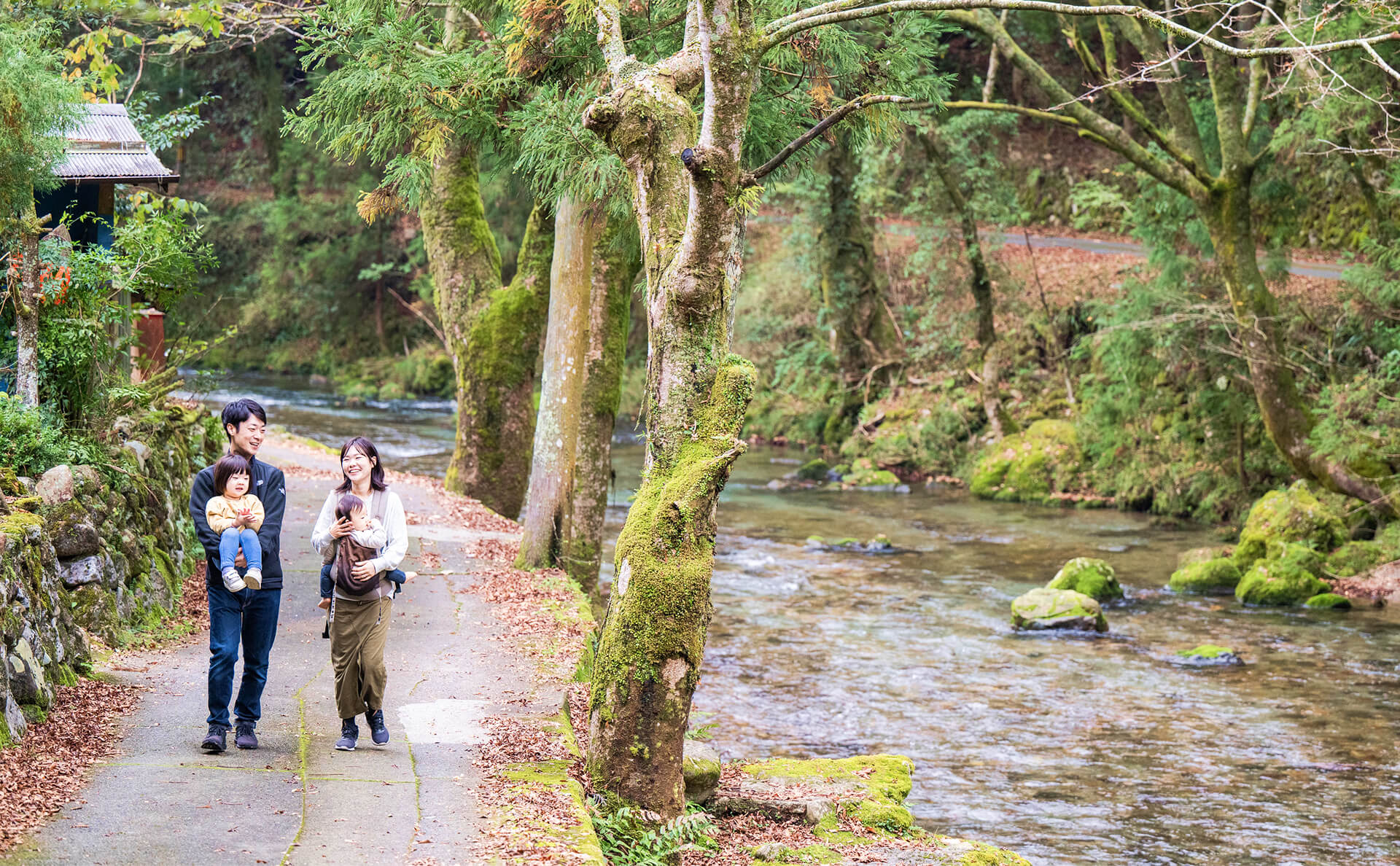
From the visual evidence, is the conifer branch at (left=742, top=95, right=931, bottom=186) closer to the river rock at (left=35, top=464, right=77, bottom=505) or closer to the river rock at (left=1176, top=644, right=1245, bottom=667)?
the river rock at (left=35, top=464, right=77, bottom=505)

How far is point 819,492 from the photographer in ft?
83.1

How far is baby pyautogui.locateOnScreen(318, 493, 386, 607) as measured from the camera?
682cm

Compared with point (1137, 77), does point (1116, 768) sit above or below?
below

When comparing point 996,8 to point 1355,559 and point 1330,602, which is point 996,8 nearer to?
point 1330,602

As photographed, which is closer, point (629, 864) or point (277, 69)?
point (629, 864)

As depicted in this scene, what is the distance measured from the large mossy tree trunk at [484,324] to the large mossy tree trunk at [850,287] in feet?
43.4

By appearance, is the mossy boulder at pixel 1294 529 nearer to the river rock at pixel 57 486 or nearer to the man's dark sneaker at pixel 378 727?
the man's dark sneaker at pixel 378 727

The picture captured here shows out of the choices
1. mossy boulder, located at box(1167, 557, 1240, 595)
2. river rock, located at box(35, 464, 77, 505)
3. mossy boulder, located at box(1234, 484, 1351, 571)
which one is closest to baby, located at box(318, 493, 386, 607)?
river rock, located at box(35, 464, 77, 505)

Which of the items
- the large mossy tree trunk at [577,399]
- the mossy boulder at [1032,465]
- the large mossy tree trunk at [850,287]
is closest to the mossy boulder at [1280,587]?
the mossy boulder at [1032,465]

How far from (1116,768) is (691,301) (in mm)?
6349

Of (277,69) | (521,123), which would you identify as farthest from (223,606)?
(277,69)

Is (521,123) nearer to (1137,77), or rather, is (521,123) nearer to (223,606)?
(1137,77)

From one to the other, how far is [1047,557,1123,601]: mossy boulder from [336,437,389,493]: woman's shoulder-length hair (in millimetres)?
11395

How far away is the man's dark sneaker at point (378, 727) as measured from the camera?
23.1 feet
